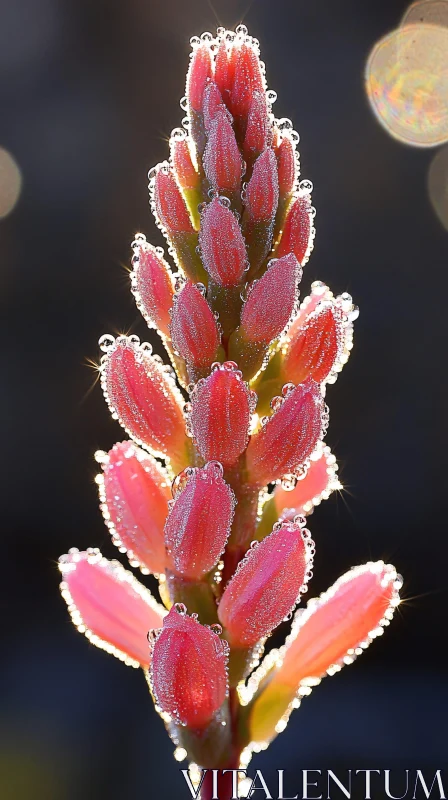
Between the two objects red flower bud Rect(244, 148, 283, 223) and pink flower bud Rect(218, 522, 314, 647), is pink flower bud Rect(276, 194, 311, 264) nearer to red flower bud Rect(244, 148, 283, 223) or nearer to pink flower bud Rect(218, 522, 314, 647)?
red flower bud Rect(244, 148, 283, 223)

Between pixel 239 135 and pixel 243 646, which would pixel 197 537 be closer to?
pixel 243 646

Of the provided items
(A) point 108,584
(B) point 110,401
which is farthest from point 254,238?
(A) point 108,584

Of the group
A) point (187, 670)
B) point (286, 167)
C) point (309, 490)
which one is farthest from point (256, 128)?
point (187, 670)

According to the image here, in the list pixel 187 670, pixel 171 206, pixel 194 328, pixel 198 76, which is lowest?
pixel 187 670

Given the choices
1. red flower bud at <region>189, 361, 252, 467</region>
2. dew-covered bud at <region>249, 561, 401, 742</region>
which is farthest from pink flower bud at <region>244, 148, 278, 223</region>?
dew-covered bud at <region>249, 561, 401, 742</region>

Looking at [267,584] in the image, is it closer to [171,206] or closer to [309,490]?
[309,490]

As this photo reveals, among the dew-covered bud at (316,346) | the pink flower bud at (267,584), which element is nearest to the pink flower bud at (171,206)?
the dew-covered bud at (316,346)

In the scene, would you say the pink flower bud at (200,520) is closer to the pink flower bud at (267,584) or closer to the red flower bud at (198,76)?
the pink flower bud at (267,584)

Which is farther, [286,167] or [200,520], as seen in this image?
[286,167]
